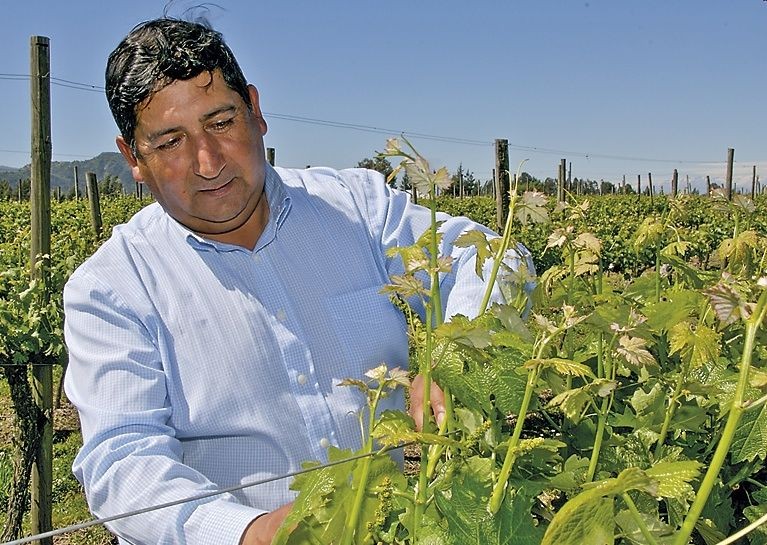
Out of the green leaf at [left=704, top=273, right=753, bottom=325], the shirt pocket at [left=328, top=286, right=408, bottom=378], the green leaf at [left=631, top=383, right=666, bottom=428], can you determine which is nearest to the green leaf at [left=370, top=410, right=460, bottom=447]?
the green leaf at [left=704, top=273, right=753, bottom=325]

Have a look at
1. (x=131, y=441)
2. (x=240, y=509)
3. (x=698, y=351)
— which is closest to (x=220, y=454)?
(x=131, y=441)

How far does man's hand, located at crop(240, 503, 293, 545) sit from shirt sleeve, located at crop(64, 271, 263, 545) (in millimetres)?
12

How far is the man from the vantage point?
62.4 inches

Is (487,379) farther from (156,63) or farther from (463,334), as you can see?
(156,63)

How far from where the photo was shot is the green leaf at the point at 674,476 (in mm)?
958

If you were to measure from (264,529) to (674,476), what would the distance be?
63 centimetres

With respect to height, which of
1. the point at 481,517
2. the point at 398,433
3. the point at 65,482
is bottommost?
the point at 65,482

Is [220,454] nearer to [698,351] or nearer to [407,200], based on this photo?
[407,200]

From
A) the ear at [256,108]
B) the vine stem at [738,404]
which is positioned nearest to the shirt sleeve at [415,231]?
the ear at [256,108]

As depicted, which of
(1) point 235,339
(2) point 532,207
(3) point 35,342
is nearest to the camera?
(2) point 532,207

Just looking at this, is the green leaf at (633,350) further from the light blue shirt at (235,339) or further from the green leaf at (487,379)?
the light blue shirt at (235,339)

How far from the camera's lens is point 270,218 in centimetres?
203

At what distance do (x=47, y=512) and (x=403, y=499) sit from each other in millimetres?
3224

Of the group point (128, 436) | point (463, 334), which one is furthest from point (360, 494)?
point (128, 436)
